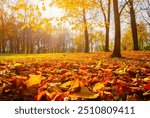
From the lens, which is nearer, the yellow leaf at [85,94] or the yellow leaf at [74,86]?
the yellow leaf at [85,94]

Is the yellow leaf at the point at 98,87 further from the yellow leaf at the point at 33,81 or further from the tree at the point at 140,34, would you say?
the tree at the point at 140,34

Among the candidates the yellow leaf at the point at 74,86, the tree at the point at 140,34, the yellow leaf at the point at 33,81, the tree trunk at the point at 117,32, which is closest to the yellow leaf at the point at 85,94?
the yellow leaf at the point at 74,86

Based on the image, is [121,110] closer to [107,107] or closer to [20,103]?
[107,107]

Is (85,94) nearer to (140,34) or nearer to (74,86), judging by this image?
(74,86)

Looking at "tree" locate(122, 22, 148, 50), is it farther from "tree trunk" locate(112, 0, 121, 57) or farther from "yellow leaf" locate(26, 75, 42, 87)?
"yellow leaf" locate(26, 75, 42, 87)

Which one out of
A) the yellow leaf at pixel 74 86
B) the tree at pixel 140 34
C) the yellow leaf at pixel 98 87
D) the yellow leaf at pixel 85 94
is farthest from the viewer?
the tree at pixel 140 34

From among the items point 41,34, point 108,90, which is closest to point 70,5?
point 108,90

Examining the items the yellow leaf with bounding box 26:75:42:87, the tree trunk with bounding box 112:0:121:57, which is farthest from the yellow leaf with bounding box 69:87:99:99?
the tree trunk with bounding box 112:0:121:57

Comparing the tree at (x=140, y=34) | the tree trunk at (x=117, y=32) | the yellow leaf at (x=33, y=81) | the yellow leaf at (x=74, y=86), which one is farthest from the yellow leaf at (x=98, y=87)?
the tree at (x=140, y=34)

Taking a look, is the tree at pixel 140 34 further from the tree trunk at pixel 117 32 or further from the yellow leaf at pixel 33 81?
the yellow leaf at pixel 33 81

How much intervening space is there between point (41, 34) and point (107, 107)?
51367mm

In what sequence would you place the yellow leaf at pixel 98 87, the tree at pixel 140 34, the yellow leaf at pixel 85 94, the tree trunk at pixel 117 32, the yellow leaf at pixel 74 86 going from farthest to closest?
the tree at pixel 140 34 < the tree trunk at pixel 117 32 < the yellow leaf at pixel 98 87 < the yellow leaf at pixel 74 86 < the yellow leaf at pixel 85 94

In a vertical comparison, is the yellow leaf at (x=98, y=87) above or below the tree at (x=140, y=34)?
below

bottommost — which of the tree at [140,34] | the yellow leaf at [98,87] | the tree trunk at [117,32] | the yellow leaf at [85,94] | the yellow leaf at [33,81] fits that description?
the yellow leaf at [85,94]
